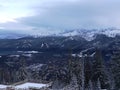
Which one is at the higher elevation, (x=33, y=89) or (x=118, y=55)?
(x=118, y=55)

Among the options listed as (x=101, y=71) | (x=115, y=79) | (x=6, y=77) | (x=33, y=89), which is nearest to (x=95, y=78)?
(x=101, y=71)

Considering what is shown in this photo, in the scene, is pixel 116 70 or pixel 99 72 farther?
pixel 99 72

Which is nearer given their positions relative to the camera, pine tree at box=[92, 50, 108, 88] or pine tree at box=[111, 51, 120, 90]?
pine tree at box=[111, 51, 120, 90]

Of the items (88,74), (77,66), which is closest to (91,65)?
(88,74)

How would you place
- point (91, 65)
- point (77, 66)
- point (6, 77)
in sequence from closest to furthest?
point (91, 65) < point (77, 66) < point (6, 77)

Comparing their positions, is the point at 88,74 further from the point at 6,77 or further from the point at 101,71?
the point at 6,77

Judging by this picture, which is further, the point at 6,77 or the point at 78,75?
the point at 6,77

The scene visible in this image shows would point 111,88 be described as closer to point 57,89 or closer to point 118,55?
point 118,55

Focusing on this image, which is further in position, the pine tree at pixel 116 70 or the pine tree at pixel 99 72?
the pine tree at pixel 99 72

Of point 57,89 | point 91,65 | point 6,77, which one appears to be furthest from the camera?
point 6,77

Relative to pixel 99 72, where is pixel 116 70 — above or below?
above
